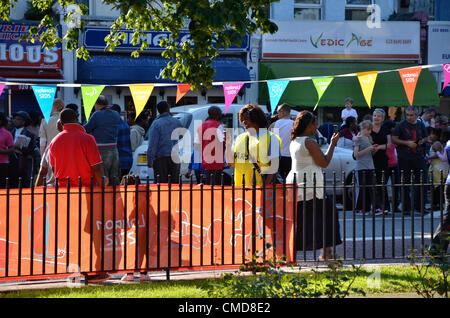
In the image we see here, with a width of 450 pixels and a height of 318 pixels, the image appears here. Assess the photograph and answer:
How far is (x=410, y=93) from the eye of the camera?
12617 mm

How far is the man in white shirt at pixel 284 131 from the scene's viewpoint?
11898mm

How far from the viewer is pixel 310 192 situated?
8.19 meters

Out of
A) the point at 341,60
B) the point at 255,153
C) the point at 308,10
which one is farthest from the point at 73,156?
the point at 308,10

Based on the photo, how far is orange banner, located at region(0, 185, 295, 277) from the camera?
7.21 meters

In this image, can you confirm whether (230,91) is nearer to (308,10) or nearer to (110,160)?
(110,160)

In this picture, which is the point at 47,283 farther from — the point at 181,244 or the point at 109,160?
the point at 109,160

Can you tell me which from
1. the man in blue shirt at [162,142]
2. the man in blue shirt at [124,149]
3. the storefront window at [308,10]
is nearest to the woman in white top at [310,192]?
the man in blue shirt at [162,142]

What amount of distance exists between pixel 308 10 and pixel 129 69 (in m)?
7.03

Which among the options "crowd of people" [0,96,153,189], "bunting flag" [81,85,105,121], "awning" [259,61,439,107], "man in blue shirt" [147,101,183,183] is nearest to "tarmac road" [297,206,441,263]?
"man in blue shirt" [147,101,183,183]

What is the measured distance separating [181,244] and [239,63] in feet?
60.3

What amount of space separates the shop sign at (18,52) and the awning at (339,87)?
7139 millimetres

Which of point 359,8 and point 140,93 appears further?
point 359,8

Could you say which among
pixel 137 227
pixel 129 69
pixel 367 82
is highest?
pixel 129 69
